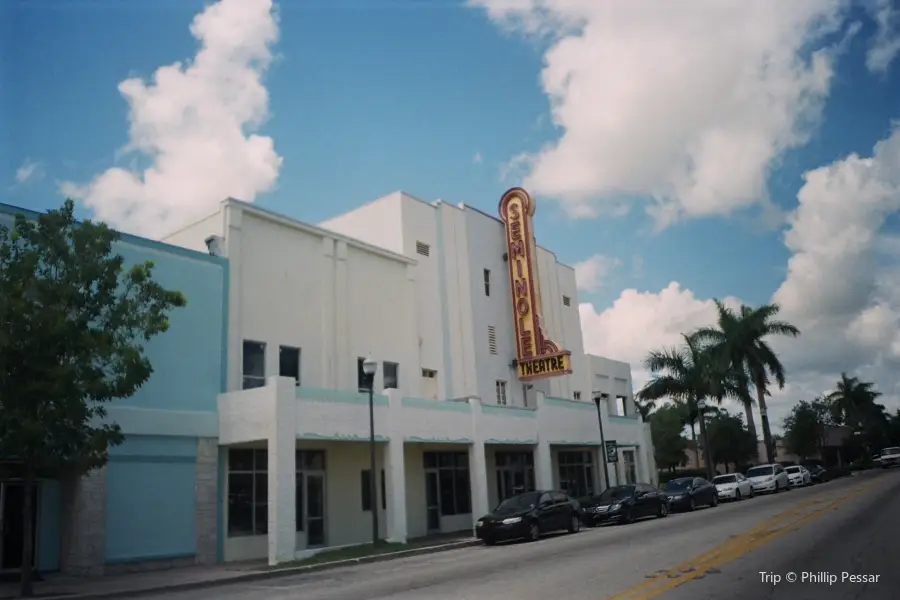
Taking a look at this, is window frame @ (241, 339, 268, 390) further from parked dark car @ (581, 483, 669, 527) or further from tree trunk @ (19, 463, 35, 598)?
parked dark car @ (581, 483, 669, 527)

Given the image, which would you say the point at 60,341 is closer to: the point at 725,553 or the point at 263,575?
the point at 263,575

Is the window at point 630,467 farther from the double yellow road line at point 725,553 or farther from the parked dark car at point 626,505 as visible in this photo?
the double yellow road line at point 725,553

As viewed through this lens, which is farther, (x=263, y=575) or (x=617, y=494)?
(x=617, y=494)

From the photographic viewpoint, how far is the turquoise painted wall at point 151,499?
60.7 feet

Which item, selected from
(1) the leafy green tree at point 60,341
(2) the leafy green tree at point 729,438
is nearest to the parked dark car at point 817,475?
(2) the leafy green tree at point 729,438

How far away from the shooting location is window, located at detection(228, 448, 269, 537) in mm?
21127

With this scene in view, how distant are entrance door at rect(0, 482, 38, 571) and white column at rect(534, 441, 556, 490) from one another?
18124 mm

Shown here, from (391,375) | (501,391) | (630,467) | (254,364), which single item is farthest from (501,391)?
(254,364)

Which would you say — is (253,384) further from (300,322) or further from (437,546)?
(437,546)

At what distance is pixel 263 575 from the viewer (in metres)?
16.7

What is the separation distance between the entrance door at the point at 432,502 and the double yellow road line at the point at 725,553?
11.9m

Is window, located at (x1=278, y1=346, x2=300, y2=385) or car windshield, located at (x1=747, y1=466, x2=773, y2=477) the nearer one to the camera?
window, located at (x1=278, y1=346, x2=300, y2=385)

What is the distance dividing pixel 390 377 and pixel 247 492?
7312 millimetres

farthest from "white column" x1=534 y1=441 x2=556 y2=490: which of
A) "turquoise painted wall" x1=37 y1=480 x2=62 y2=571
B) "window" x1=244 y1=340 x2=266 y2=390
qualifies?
"turquoise painted wall" x1=37 y1=480 x2=62 y2=571
